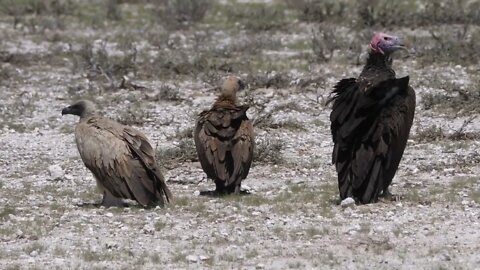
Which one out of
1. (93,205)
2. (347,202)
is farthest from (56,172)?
(347,202)

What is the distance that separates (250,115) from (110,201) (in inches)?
210

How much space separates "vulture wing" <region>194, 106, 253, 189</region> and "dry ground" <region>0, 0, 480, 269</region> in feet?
1.16

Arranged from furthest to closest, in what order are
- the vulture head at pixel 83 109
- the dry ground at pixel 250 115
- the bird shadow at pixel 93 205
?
the vulture head at pixel 83 109, the bird shadow at pixel 93 205, the dry ground at pixel 250 115

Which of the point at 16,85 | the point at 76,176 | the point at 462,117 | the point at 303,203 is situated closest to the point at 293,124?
the point at 462,117

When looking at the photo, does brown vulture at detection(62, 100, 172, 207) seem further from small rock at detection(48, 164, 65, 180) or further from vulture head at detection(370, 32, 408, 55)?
vulture head at detection(370, 32, 408, 55)

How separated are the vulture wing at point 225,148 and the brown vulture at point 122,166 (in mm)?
628

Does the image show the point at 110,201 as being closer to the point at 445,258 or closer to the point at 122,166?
the point at 122,166

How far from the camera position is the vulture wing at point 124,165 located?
10.7 m

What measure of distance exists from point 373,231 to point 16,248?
3.00 metres

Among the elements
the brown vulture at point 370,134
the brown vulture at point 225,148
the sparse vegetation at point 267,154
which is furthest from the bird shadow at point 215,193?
the sparse vegetation at point 267,154

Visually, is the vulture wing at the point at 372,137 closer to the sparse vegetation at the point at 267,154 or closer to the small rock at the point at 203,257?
the small rock at the point at 203,257

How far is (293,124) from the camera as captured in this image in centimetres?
1535

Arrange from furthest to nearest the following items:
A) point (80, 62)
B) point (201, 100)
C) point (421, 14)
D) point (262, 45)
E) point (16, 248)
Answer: point (421, 14), point (262, 45), point (80, 62), point (201, 100), point (16, 248)

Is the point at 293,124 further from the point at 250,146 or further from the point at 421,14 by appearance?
the point at 421,14
